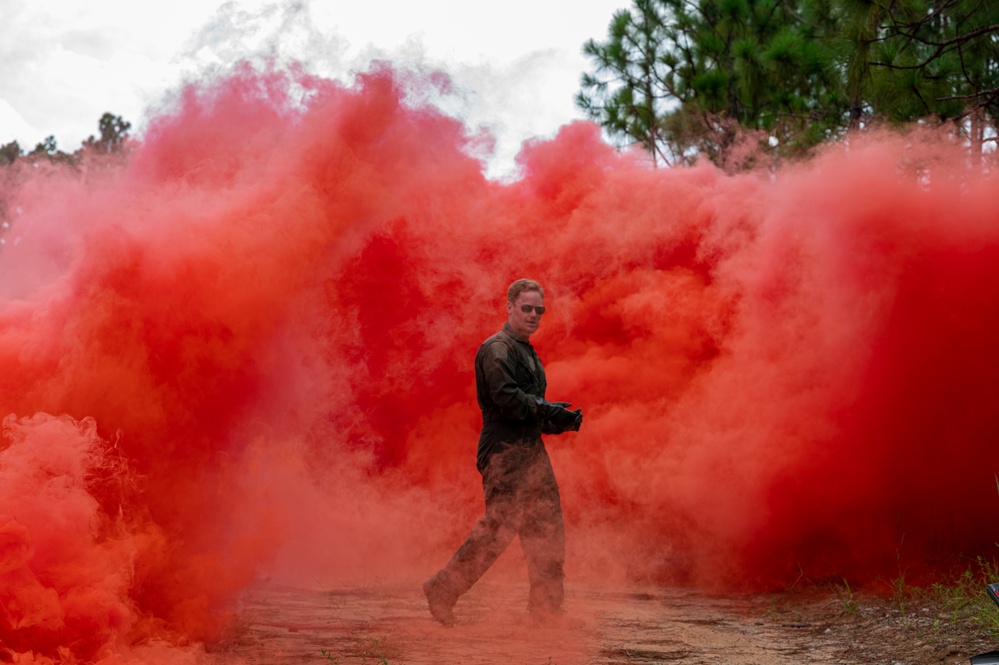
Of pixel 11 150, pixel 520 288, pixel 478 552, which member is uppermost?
pixel 11 150

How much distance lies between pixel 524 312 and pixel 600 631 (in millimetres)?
1767

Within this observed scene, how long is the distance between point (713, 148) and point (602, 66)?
3635 mm

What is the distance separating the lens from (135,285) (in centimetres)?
485

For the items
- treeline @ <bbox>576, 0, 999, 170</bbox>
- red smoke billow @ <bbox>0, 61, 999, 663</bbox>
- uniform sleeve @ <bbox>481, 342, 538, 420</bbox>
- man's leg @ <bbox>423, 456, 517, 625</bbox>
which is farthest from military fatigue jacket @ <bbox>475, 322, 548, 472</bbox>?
treeline @ <bbox>576, 0, 999, 170</bbox>

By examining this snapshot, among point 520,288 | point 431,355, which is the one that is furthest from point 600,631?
point 431,355

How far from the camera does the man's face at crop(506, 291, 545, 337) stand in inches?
195

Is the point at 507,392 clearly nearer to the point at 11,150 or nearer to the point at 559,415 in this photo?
the point at 559,415

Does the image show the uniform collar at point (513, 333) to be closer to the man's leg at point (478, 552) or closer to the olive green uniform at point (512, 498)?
the olive green uniform at point (512, 498)

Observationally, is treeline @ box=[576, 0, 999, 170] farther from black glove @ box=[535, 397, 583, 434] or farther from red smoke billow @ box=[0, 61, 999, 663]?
black glove @ box=[535, 397, 583, 434]

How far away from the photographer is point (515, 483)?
16.1 ft

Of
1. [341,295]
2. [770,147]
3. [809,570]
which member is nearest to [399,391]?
[341,295]

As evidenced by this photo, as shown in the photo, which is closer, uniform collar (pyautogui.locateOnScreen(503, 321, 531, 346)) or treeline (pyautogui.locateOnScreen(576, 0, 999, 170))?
uniform collar (pyautogui.locateOnScreen(503, 321, 531, 346))

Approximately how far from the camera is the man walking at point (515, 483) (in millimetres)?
4820

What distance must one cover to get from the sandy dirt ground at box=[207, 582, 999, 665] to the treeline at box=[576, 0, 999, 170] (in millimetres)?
3799
